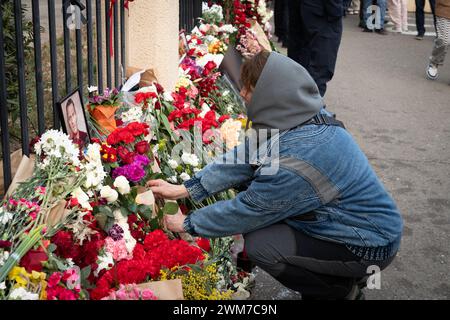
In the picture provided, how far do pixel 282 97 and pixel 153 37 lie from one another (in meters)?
2.05

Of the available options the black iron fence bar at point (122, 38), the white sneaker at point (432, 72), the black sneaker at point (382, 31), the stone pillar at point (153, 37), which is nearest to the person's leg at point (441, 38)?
the white sneaker at point (432, 72)

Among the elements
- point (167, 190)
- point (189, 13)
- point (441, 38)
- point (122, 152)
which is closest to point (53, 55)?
point (122, 152)

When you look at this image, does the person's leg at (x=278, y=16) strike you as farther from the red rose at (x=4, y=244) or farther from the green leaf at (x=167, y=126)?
the red rose at (x=4, y=244)

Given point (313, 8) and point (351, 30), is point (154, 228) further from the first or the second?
point (351, 30)

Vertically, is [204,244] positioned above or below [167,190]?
below

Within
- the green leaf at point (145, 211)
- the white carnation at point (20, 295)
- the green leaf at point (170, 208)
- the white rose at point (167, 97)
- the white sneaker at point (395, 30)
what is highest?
the white rose at point (167, 97)

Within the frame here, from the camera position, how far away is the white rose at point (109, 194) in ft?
8.91

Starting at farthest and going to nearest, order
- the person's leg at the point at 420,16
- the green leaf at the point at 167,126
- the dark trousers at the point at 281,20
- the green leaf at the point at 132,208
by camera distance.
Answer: the person's leg at the point at 420,16 < the dark trousers at the point at 281,20 < the green leaf at the point at 167,126 < the green leaf at the point at 132,208

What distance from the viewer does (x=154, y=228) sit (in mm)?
2990

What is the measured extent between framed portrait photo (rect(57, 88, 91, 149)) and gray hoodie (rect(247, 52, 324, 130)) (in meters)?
0.87

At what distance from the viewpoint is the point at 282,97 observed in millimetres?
2625

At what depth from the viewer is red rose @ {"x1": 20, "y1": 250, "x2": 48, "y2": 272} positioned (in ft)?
7.55

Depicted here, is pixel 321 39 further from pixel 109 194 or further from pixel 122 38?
pixel 109 194

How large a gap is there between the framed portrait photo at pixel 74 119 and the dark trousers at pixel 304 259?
0.95 m
